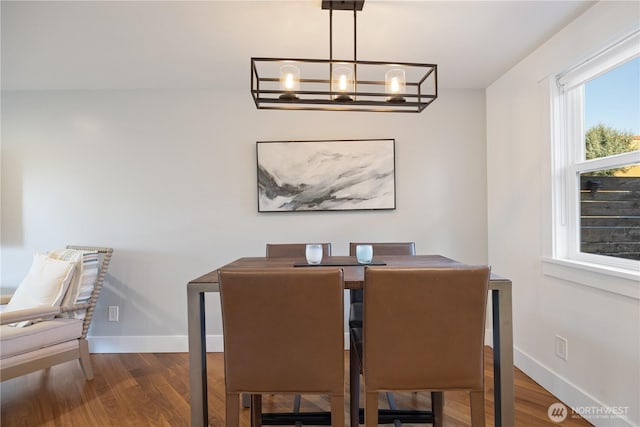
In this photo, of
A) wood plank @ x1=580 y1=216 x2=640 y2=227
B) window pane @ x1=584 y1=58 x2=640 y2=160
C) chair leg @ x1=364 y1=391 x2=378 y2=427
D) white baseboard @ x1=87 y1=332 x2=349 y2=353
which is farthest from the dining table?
white baseboard @ x1=87 y1=332 x2=349 y2=353

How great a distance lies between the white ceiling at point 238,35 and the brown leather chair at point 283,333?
1458 mm


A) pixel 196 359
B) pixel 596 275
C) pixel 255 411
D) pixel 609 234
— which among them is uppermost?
pixel 609 234

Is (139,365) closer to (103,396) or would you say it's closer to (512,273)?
(103,396)

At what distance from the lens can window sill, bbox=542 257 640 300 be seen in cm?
155

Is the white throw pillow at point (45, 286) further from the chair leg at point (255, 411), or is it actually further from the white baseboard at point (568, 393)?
the white baseboard at point (568, 393)

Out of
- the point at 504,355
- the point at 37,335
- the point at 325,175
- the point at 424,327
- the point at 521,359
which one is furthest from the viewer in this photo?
the point at 325,175

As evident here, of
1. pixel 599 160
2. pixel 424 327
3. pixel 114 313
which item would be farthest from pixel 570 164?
pixel 114 313

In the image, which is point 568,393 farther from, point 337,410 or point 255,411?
point 255,411

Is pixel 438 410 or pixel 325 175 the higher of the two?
pixel 325 175

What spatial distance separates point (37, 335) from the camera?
207 cm

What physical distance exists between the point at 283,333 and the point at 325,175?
1.79 m

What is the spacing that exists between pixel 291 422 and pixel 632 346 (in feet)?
5.63

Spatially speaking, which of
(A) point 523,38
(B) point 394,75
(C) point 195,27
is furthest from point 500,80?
(C) point 195,27

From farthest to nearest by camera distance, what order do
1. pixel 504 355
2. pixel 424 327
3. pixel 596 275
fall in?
pixel 596 275 → pixel 504 355 → pixel 424 327
